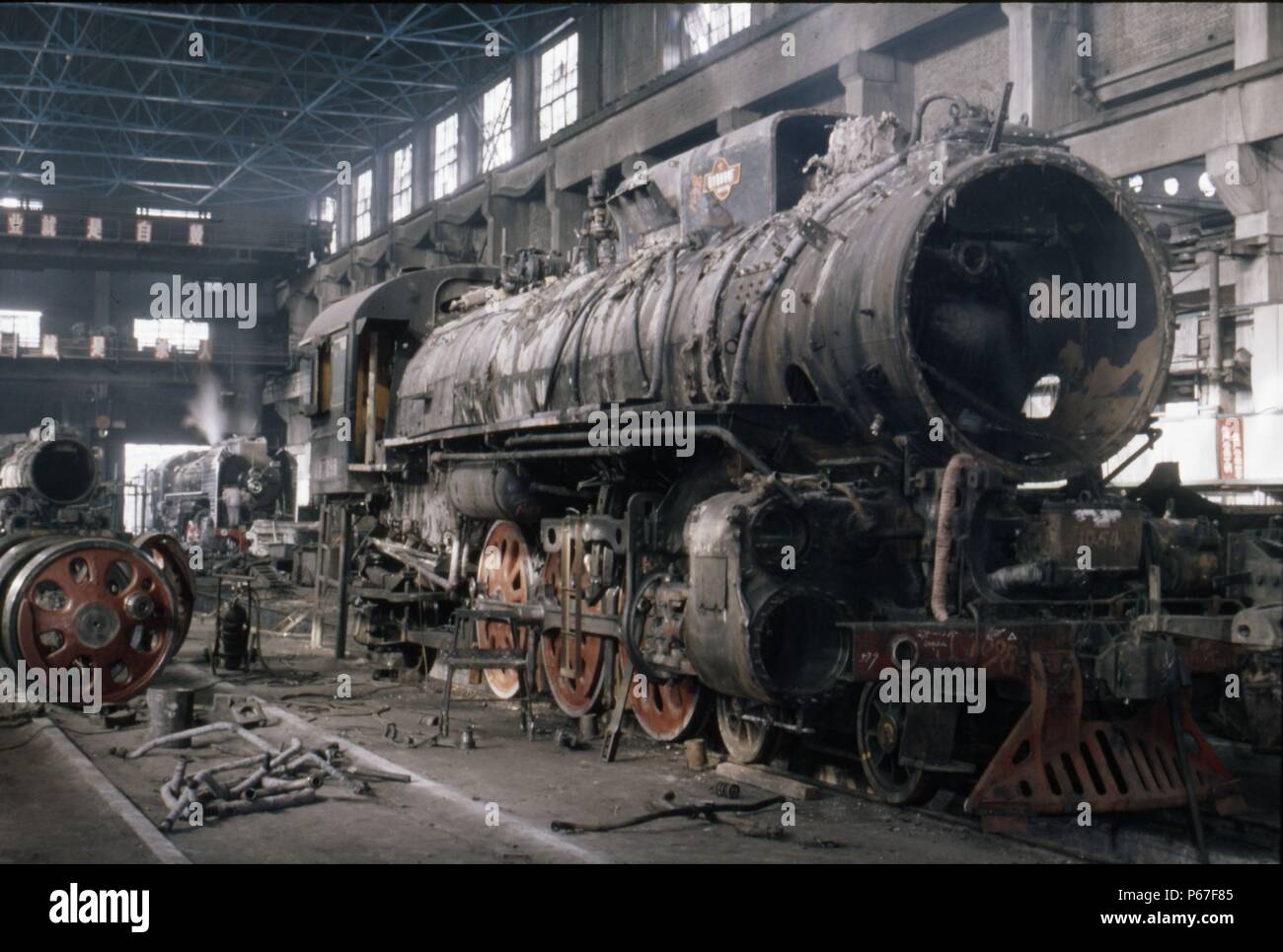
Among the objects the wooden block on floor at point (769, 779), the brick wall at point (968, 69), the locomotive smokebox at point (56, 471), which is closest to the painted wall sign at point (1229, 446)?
the brick wall at point (968, 69)

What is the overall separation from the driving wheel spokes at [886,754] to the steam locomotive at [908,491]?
17 millimetres

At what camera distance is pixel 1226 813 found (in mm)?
6207

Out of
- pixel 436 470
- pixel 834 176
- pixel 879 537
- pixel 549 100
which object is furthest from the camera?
pixel 549 100

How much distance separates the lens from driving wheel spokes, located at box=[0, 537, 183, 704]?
8.56 metres

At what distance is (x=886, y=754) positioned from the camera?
6.52 metres

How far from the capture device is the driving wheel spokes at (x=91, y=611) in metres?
8.56

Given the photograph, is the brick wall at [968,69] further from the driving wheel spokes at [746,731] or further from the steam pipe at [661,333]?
the driving wheel spokes at [746,731]

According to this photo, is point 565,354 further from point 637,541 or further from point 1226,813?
point 1226,813

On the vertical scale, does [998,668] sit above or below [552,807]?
above

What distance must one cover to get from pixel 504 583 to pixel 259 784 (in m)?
3.82

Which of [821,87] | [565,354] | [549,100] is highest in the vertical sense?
[549,100]

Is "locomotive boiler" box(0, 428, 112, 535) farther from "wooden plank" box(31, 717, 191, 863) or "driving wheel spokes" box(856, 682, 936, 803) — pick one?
"driving wheel spokes" box(856, 682, 936, 803)
